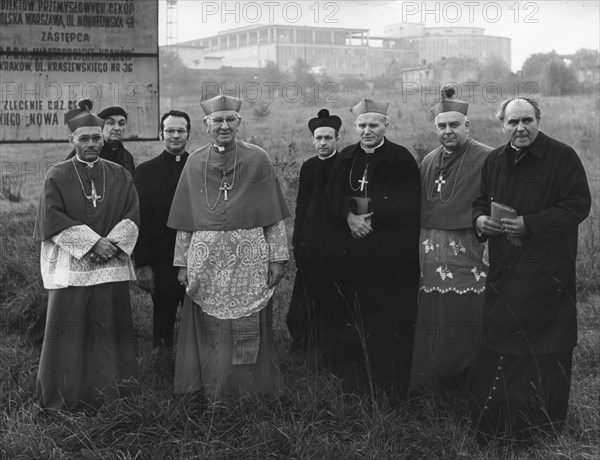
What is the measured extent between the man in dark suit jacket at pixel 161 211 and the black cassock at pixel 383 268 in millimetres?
1196

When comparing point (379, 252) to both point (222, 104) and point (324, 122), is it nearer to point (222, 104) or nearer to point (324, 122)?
point (222, 104)

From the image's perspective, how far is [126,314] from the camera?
5.49m

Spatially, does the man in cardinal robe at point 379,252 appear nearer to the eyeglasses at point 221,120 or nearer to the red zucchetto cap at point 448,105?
the red zucchetto cap at point 448,105

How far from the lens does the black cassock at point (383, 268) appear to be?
5.58 metres

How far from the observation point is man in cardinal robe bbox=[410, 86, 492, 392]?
5.51m

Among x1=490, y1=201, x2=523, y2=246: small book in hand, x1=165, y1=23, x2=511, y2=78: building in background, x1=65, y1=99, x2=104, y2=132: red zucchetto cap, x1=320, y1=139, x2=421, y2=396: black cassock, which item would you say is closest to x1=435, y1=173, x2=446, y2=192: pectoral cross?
x1=320, y1=139, x2=421, y2=396: black cassock

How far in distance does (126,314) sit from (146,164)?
122cm

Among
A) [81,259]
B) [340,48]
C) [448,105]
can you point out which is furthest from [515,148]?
[340,48]

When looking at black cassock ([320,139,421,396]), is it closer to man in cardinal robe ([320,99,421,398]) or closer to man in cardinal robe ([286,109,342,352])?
man in cardinal robe ([320,99,421,398])

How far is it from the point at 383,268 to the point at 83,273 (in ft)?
6.33

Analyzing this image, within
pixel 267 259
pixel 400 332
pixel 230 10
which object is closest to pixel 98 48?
pixel 230 10

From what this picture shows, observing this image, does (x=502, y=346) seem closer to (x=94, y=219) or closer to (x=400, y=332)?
(x=400, y=332)

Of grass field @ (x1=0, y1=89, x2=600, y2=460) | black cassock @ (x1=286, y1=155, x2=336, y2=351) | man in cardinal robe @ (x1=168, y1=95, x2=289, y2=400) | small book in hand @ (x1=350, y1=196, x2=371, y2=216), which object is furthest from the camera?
black cassock @ (x1=286, y1=155, x2=336, y2=351)

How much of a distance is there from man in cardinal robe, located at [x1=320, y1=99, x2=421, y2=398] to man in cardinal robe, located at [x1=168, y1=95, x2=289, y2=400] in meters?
0.52
